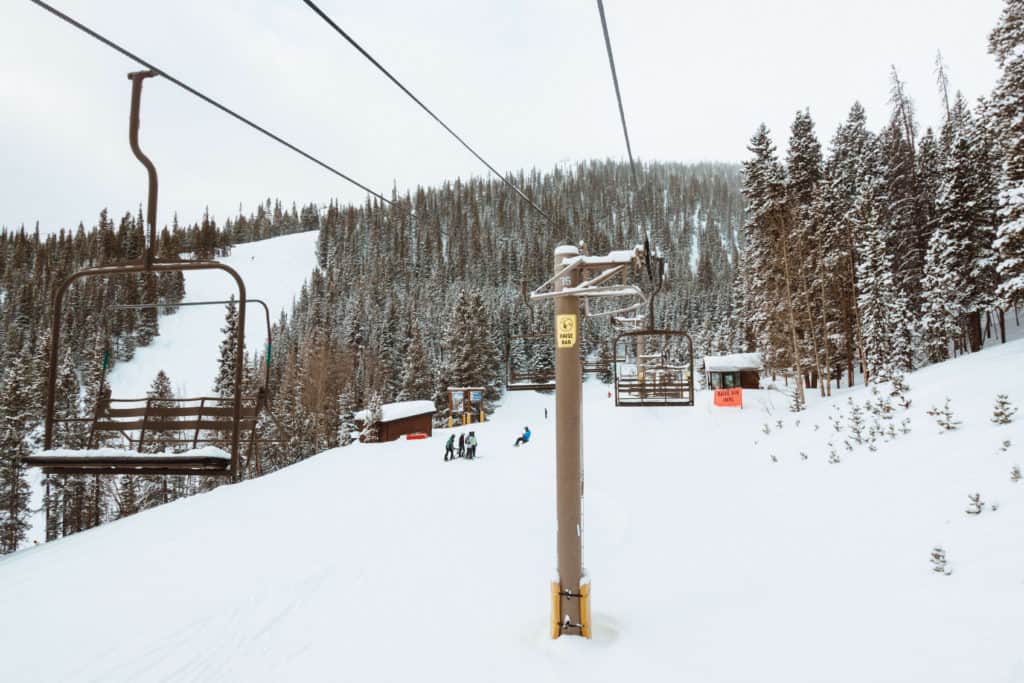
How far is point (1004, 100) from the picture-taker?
15656 millimetres

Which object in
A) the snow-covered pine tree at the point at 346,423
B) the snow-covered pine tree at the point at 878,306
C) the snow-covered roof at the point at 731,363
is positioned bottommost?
the snow-covered pine tree at the point at 346,423

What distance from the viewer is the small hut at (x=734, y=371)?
40.5 meters

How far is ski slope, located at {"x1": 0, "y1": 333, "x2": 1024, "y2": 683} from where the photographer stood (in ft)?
16.7

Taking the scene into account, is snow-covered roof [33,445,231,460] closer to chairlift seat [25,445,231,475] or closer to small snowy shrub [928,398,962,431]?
chairlift seat [25,445,231,475]

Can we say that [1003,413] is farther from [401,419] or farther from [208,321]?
[208,321]

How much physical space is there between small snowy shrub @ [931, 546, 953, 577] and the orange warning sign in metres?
20.5

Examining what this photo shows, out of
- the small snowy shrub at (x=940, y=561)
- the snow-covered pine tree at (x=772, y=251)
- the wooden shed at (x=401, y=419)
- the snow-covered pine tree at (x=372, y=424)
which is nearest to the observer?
the small snowy shrub at (x=940, y=561)

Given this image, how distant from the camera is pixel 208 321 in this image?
98.9m

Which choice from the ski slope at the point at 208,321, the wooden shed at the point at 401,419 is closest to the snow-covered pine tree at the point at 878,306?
the wooden shed at the point at 401,419

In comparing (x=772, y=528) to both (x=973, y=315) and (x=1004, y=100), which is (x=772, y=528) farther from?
(x=973, y=315)

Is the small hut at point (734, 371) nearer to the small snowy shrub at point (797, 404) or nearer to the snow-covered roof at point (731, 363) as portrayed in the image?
the snow-covered roof at point (731, 363)

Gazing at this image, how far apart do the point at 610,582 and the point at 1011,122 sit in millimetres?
19114

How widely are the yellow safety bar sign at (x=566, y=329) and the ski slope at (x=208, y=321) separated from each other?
6813 centimetres

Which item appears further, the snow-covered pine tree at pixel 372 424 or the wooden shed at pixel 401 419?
the wooden shed at pixel 401 419
